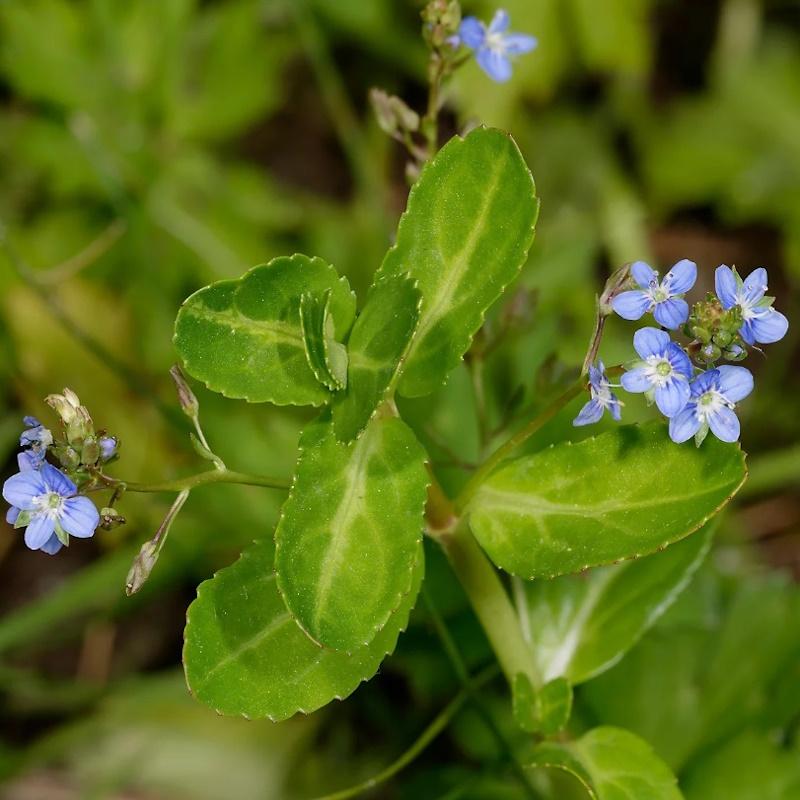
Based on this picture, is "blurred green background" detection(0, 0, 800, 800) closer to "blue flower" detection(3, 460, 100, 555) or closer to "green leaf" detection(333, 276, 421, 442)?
"green leaf" detection(333, 276, 421, 442)

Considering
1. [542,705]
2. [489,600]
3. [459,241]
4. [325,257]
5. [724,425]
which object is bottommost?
[325,257]

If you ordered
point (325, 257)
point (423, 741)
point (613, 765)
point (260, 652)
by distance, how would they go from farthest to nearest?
point (325, 257)
point (423, 741)
point (613, 765)
point (260, 652)

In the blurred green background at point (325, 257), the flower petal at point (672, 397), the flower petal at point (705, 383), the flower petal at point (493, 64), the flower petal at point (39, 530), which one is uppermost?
the flower petal at point (493, 64)

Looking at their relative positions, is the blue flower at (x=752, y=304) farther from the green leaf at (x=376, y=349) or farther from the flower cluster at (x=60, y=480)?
the flower cluster at (x=60, y=480)

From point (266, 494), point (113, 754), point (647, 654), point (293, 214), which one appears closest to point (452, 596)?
point (647, 654)

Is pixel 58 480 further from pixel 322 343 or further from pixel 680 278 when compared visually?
pixel 680 278

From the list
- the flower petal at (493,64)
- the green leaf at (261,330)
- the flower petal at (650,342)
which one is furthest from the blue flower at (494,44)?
the flower petal at (650,342)

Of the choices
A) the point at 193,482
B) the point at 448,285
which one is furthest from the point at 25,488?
the point at 448,285

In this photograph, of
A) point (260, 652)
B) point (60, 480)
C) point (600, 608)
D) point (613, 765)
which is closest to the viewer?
point (60, 480)
